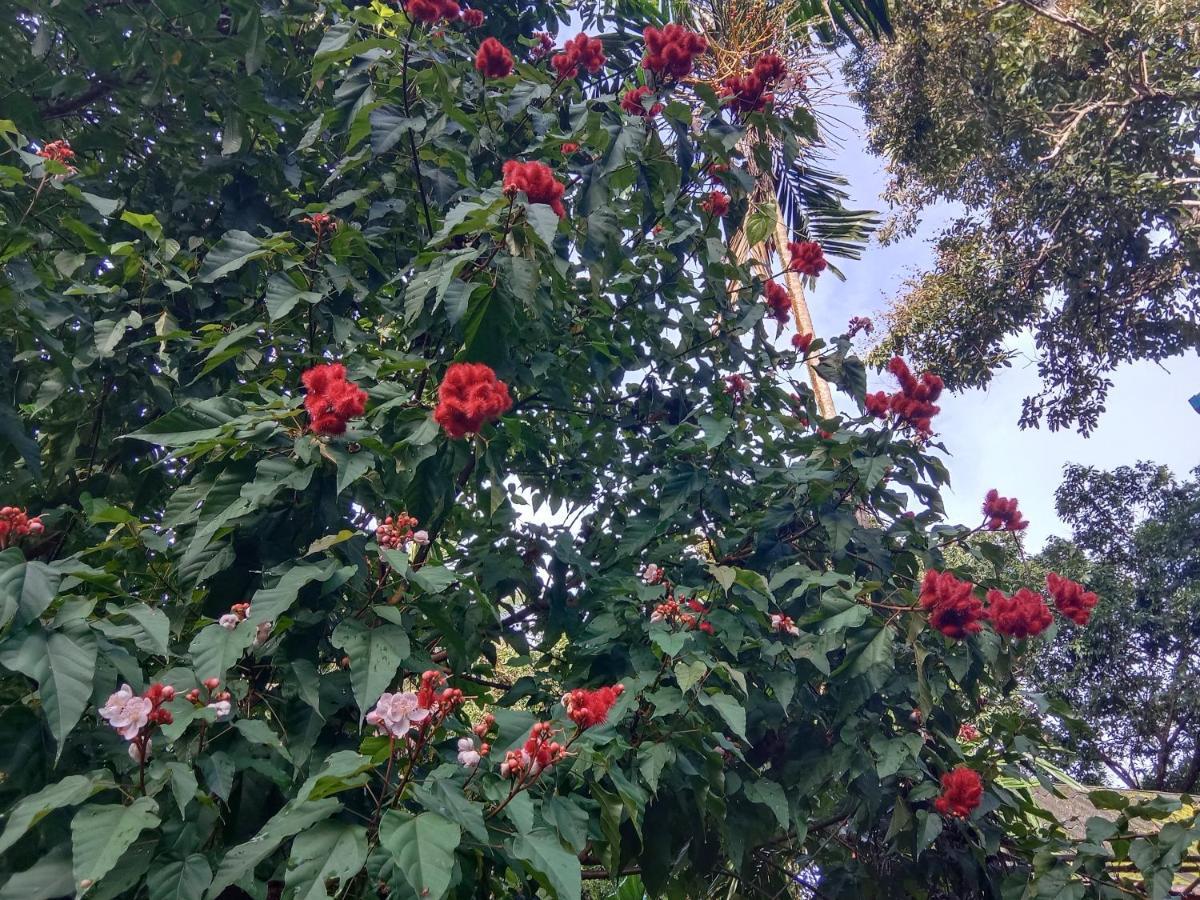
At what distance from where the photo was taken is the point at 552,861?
122 centimetres

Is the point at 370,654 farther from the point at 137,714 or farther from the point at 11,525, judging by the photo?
the point at 11,525

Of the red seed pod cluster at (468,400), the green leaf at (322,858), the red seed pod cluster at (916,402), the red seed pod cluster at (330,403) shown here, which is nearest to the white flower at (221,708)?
the green leaf at (322,858)

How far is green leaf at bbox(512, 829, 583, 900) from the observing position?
118cm

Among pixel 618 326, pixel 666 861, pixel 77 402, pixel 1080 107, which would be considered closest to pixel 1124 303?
pixel 1080 107

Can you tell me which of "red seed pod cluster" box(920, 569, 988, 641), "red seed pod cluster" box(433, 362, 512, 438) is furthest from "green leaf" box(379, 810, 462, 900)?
"red seed pod cluster" box(920, 569, 988, 641)

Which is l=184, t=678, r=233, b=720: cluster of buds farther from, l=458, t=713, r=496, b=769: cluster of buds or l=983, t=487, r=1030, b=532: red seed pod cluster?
l=983, t=487, r=1030, b=532: red seed pod cluster

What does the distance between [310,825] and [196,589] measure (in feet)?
2.83

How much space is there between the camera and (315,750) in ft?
5.67

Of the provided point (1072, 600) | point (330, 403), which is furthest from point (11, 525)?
point (1072, 600)

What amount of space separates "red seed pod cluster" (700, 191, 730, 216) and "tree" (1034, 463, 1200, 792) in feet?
26.3

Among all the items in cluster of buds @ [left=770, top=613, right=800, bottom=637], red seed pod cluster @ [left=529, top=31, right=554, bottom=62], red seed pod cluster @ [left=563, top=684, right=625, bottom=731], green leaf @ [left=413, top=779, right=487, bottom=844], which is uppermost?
red seed pod cluster @ [left=529, top=31, right=554, bottom=62]

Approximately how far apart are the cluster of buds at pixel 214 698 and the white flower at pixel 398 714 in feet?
1.08

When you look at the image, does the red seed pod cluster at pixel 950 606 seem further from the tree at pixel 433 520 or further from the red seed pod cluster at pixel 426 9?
the red seed pod cluster at pixel 426 9

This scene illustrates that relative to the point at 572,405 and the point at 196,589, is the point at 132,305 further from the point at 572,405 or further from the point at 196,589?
the point at 572,405
